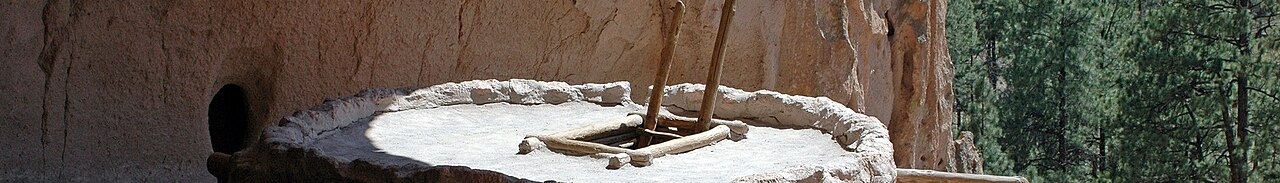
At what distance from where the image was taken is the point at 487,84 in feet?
21.2

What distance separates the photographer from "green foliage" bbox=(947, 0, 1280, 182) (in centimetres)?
1722

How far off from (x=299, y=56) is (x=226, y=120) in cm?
76

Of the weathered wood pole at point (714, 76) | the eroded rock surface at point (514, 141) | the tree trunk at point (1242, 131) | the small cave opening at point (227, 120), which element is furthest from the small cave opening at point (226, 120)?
the tree trunk at point (1242, 131)

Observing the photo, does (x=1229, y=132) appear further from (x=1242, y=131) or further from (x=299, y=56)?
(x=299, y=56)

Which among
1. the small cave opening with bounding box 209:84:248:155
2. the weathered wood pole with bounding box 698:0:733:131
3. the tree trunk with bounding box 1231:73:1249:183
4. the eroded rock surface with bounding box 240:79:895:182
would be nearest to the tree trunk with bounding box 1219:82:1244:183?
the tree trunk with bounding box 1231:73:1249:183

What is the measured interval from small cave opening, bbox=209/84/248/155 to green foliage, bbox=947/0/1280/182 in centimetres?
1239

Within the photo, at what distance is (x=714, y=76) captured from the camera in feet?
19.4

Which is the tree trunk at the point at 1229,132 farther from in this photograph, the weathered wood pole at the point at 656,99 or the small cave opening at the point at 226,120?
the weathered wood pole at the point at 656,99

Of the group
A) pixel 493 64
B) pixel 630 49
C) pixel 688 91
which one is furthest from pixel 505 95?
pixel 630 49

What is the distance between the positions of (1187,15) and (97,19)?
45.1ft

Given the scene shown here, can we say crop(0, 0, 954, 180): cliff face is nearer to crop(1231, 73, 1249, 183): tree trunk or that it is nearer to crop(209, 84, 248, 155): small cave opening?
crop(209, 84, 248, 155): small cave opening

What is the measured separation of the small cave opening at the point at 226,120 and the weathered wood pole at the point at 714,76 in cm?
321

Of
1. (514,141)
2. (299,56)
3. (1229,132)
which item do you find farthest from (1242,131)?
(514,141)

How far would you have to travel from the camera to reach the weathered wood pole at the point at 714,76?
574 cm
